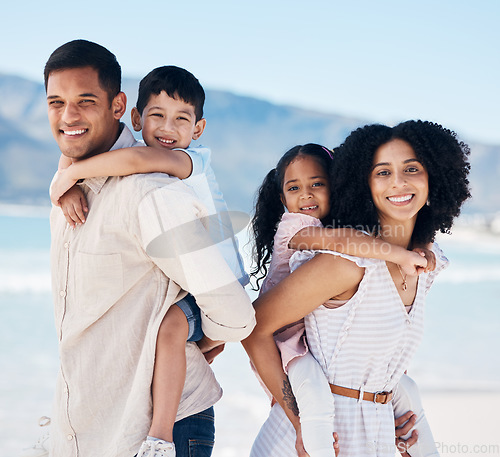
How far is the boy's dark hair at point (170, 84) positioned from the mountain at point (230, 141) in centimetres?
3381

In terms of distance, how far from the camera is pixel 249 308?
1869 millimetres

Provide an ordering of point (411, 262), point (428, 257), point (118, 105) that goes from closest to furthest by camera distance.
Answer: point (118, 105)
point (411, 262)
point (428, 257)

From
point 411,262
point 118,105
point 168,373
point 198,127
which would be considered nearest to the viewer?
point 168,373

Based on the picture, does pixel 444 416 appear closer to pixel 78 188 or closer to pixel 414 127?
pixel 414 127

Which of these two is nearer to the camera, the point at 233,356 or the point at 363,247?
the point at 363,247

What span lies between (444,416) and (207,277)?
15.6 ft

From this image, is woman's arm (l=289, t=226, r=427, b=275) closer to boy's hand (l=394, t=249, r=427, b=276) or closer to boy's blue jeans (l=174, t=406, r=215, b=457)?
boy's hand (l=394, t=249, r=427, b=276)

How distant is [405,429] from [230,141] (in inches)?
2138

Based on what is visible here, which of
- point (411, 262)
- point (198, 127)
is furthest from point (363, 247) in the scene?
point (198, 127)

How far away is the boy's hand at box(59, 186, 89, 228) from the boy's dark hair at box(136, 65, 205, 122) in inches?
31.0

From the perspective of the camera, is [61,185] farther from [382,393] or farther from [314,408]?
[382,393]

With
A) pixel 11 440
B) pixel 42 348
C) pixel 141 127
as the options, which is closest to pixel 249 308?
pixel 141 127

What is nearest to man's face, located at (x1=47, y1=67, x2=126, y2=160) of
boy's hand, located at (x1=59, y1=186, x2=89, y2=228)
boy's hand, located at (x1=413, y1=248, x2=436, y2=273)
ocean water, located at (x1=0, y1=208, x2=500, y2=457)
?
boy's hand, located at (x1=59, y1=186, x2=89, y2=228)

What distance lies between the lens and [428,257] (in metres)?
2.26
